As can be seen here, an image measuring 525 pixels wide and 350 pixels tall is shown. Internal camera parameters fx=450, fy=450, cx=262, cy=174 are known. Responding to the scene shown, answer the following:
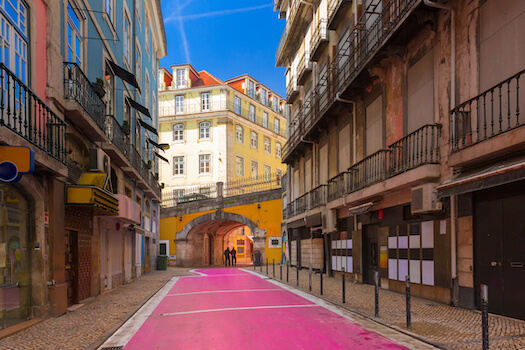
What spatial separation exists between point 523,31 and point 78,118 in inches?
385

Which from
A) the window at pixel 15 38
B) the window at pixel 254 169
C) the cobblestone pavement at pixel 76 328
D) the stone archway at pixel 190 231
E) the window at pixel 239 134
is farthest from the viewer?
the window at pixel 254 169

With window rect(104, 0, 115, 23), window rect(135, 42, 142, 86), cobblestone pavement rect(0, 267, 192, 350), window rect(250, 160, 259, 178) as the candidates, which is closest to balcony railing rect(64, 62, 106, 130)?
window rect(104, 0, 115, 23)

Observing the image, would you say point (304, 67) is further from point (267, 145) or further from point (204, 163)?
point (267, 145)

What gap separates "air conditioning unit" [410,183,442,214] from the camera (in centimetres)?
1042

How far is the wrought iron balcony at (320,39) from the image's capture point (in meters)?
21.0

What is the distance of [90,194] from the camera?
414 inches

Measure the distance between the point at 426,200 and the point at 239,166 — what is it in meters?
36.6

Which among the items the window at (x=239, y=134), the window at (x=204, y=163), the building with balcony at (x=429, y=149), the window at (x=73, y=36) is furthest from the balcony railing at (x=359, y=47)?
the window at (x=239, y=134)

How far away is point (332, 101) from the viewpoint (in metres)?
18.2

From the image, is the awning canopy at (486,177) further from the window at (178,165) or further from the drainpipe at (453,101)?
the window at (178,165)

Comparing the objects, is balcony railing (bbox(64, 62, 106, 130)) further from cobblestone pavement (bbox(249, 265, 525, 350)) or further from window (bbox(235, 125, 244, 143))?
window (bbox(235, 125, 244, 143))

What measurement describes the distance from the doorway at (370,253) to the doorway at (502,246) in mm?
5925

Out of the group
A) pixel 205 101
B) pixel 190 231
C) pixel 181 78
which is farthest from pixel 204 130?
pixel 190 231

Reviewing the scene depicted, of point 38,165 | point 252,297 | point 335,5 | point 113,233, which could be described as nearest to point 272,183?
point 335,5
